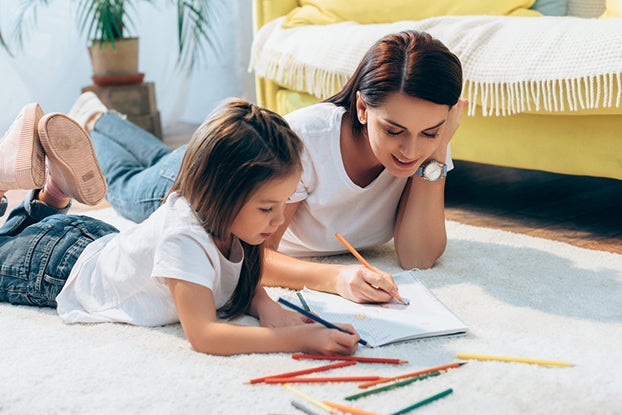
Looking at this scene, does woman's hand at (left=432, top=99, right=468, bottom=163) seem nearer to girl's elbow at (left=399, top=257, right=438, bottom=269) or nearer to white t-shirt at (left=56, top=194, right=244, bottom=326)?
girl's elbow at (left=399, top=257, right=438, bottom=269)

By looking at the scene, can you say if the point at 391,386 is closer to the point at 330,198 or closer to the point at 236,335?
the point at 236,335

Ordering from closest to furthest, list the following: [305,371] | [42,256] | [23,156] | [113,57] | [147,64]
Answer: [305,371] < [42,256] < [23,156] < [113,57] < [147,64]

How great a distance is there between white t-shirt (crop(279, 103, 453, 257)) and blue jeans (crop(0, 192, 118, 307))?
0.37 m

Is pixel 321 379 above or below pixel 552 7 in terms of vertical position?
below

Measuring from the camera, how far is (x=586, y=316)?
1.16m

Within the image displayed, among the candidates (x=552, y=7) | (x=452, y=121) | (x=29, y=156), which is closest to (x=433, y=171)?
(x=452, y=121)

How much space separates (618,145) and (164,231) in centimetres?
103

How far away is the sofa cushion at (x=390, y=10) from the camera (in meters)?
2.10

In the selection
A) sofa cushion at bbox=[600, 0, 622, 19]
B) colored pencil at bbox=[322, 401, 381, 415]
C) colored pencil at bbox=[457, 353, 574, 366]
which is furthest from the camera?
sofa cushion at bbox=[600, 0, 622, 19]

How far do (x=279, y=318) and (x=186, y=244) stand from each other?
0.64 ft

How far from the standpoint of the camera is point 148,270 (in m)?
1.09

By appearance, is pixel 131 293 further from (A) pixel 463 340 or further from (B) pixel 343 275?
(A) pixel 463 340

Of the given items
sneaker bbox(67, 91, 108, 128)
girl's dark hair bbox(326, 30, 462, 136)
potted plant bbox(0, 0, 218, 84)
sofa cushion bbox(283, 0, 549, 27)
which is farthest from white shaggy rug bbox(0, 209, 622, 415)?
potted plant bbox(0, 0, 218, 84)

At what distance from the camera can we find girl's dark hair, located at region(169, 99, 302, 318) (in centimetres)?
100
